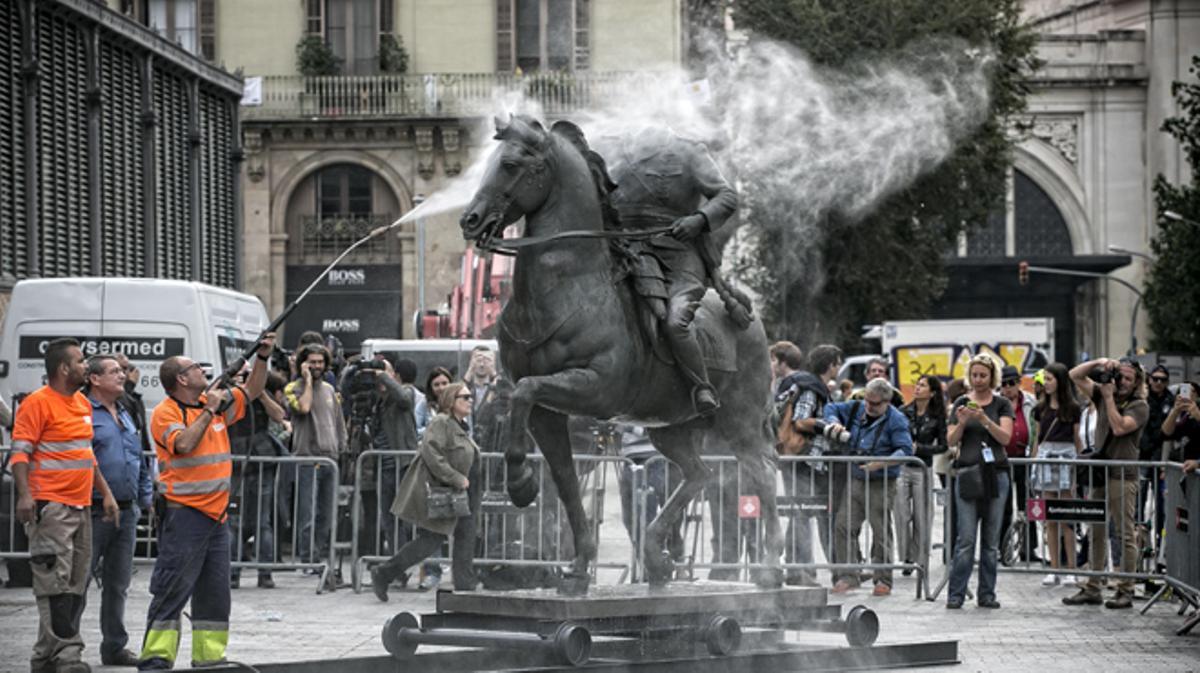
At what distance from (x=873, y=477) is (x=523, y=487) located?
23.7 ft

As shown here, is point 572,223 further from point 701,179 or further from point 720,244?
point 720,244

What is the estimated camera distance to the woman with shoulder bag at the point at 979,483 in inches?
640

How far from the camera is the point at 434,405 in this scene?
725 inches

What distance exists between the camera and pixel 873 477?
1767 cm

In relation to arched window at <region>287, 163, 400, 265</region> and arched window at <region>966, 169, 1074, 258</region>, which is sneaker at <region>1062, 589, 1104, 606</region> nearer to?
arched window at <region>287, 163, 400, 265</region>

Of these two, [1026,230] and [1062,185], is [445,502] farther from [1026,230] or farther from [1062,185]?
[1062,185]

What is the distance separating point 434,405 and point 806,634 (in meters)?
5.21

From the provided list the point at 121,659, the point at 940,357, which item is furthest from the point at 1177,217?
the point at 121,659

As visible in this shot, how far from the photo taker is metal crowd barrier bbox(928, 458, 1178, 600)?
55.1ft

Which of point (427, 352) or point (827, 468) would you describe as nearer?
point (827, 468)

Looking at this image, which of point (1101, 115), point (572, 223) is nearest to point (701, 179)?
point (572, 223)

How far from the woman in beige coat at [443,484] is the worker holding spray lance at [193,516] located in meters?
4.09

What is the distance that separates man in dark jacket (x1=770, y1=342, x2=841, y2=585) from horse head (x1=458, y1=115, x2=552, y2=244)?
658 cm

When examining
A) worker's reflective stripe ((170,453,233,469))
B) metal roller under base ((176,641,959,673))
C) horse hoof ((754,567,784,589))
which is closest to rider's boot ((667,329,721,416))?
horse hoof ((754,567,784,589))
